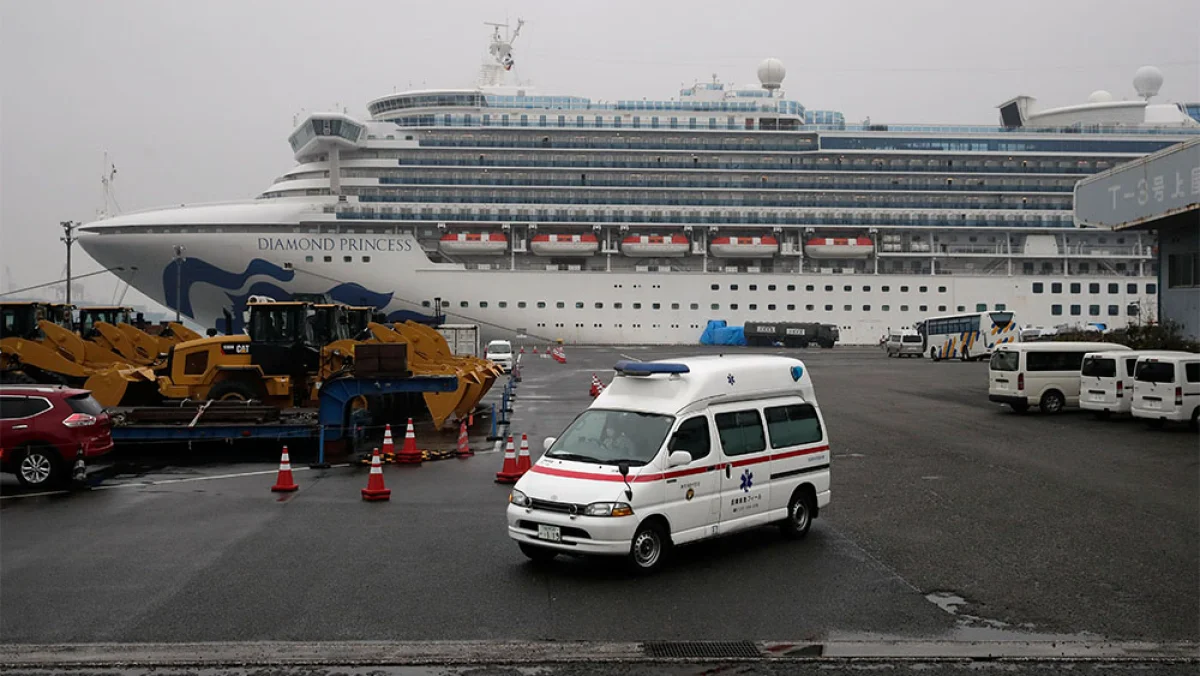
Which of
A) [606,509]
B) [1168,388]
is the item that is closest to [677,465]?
[606,509]

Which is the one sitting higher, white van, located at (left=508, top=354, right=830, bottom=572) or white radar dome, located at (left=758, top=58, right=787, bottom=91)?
white radar dome, located at (left=758, top=58, right=787, bottom=91)

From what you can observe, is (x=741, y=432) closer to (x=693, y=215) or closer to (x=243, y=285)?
(x=243, y=285)

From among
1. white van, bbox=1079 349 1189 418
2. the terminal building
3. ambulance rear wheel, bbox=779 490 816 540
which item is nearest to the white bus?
the terminal building

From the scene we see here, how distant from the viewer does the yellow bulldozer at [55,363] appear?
1797 cm

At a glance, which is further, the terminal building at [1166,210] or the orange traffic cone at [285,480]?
the terminal building at [1166,210]

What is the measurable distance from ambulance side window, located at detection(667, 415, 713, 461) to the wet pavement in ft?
3.35

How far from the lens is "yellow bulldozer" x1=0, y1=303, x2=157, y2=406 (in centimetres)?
1797

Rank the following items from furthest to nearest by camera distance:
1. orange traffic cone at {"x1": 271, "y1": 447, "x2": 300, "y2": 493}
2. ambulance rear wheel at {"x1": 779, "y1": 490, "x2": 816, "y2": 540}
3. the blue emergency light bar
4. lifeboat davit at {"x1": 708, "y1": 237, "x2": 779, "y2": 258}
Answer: lifeboat davit at {"x1": 708, "y1": 237, "x2": 779, "y2": 258}
orange traffic cone at {"x1": 271, "y1": 447, "x2": 300, "y2": 493}
ambulance rear wheel at {"x1": 779, "y1": 490, "x2": 816, "y2": 540}
the blue emergency light bar

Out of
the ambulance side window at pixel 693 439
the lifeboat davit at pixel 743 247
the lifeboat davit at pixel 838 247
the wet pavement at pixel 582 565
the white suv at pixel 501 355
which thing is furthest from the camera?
the lifeboat davit at pixel 838 247

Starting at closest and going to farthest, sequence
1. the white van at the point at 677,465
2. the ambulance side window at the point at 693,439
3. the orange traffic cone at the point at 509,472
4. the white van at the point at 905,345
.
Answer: the white van at the point at 677,465
the ambulance side window at the point at 693,439
the orange traffic cone at the point at 509,472
the white van at the point at 905,345

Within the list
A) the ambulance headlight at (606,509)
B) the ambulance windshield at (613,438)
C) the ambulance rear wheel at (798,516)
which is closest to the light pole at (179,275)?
the ambulance windshield at (613,438)

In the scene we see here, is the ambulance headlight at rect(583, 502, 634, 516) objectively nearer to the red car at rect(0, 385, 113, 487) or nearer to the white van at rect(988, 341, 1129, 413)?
the red car at rect(0, 385, 113, 487)

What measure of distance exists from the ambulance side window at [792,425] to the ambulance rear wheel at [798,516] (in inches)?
21.4

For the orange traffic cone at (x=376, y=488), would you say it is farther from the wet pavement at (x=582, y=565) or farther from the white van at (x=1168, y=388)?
the white van at (x=1168, y=388)
